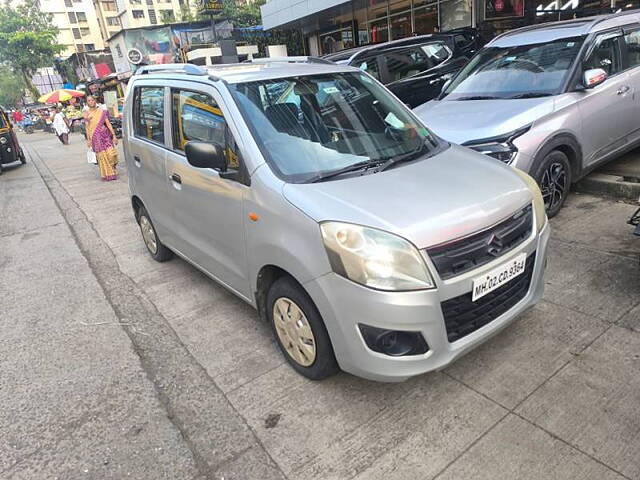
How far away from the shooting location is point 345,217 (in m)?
2.38

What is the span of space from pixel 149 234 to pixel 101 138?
607cm

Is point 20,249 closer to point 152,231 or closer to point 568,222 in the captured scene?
point 152,231

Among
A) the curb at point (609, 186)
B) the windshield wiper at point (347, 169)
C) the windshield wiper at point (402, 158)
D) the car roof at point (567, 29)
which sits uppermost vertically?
the car roof at point (567, 29)

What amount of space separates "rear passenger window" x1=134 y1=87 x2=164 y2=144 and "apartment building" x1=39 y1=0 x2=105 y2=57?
88.2m

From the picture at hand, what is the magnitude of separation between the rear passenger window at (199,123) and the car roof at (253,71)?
15 cm

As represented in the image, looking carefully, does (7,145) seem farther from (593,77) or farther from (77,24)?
(77,24)

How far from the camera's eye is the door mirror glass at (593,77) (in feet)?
14.8

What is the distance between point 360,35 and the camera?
1758 centimetres

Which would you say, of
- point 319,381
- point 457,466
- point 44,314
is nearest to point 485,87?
point 319,381

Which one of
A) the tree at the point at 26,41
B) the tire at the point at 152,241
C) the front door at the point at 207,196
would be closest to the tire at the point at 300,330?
the front door at the point at 207,196

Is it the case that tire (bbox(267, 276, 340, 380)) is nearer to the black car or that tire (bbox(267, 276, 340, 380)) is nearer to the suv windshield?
the suv windshield

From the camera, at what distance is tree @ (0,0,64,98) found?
174ft

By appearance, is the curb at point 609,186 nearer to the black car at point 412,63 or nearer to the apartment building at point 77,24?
the black car at point 412,63

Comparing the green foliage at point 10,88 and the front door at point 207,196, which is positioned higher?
the green foliage at point 10,88
